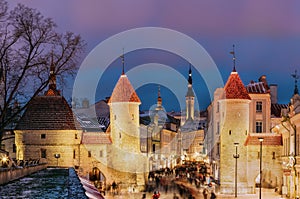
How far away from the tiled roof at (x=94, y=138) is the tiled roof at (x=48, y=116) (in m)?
1.38

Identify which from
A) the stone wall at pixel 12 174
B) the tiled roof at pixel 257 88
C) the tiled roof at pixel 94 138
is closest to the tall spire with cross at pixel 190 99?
the tiled roof at pixel 257 88

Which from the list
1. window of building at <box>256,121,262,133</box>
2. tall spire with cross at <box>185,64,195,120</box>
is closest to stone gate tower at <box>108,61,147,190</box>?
window of building at <box>256,121,262,133</box>

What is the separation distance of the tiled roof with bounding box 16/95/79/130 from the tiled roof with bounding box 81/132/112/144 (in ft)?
4.53

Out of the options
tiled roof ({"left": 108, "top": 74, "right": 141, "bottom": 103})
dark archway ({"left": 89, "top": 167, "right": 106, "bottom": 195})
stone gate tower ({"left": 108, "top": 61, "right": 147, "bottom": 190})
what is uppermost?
tiled roof ({"left": 108, "top": 74, "right": 141, "bottom": 103})

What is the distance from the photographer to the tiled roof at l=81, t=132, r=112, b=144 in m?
52.9

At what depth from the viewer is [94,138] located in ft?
175

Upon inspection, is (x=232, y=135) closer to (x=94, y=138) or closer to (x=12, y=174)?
(x=94, y=138)

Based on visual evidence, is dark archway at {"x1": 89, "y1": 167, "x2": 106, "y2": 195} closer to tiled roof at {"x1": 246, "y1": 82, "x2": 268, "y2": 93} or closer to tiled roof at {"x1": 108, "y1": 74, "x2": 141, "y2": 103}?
tiled roof at {"x1": 108, "y1": 74, "x2": 141, "y2": 103}

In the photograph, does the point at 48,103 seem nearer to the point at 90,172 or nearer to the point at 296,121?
the point at 90,172

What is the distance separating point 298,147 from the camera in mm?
36938

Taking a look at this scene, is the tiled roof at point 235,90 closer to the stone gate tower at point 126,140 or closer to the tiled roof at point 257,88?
the tiled roof at point 257,88

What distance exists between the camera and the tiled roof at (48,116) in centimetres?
5150

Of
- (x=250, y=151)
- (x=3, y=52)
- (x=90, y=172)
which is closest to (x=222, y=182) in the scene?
(x=250, y=151)

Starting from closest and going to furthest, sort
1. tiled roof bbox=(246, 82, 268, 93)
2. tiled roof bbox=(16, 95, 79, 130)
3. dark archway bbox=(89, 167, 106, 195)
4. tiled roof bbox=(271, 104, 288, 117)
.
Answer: tiled roof bbox=(16, 95, 79, 130), dark archway bbox=(89, 167, 106, 195), tiled roof bbox=(246, 82, 268, 93), tiled roof bbox=(271, 104, 288, 117)
